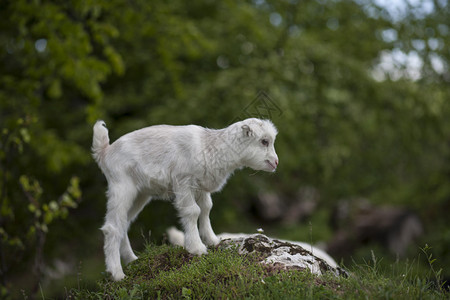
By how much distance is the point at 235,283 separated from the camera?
4.08 metres

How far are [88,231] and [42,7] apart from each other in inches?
237

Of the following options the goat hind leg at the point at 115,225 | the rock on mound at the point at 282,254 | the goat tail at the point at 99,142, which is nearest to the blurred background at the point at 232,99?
the goat tail at the point at 99,142

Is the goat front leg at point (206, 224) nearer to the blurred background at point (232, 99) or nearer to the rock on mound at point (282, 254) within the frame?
the rock on mound at point (282, 254)

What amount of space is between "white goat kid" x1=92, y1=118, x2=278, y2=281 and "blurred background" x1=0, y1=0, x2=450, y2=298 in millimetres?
3195

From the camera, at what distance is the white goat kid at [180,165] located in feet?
14.6

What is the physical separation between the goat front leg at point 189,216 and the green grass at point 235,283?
0.39 ft

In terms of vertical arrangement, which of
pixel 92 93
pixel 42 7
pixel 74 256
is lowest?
pixel 74 256

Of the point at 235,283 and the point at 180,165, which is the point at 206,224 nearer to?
→ the point at 180,165

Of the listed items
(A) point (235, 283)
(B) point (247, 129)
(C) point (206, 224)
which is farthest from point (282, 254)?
(B) point (247, 129)

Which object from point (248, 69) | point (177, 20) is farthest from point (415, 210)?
point (177, 20)

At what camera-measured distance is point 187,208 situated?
4426 mm

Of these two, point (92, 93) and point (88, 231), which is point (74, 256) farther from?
point (92, 93)

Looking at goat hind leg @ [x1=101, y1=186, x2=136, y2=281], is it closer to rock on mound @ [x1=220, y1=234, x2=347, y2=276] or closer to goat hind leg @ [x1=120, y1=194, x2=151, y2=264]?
goat hind leg @ [x1=120, y1=194, x2=151, y2=264]

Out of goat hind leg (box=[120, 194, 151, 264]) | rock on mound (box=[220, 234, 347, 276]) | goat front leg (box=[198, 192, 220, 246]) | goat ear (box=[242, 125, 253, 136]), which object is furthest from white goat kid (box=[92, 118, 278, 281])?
rock on mound (box=[220, 234, 347, 276])
